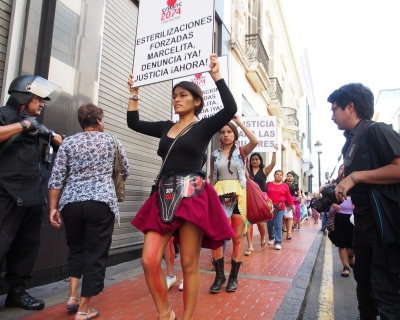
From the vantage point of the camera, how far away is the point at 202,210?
2492mm

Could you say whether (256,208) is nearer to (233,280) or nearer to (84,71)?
(233,280)

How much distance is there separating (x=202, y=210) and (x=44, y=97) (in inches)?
75.4

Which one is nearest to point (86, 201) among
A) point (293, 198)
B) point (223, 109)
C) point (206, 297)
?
point (223, 109)

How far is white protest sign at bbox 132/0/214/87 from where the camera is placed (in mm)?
3578

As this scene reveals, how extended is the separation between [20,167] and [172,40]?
1979 mm

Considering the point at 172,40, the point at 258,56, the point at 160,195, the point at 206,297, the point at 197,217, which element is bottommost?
the point at 206,297

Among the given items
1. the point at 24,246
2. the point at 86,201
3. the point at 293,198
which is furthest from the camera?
the point at 293,198

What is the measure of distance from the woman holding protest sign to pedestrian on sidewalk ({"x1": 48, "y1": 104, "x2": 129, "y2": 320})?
2.09ft

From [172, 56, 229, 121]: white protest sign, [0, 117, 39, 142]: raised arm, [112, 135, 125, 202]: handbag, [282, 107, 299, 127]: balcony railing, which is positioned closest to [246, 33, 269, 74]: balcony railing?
[172, 56, 229, 121]: white protest sign

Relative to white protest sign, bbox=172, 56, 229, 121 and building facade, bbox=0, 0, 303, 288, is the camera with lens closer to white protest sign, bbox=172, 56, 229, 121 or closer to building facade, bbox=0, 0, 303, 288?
white protest sign, bbox=172, 56, 229, 121

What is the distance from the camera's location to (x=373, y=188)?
2486mm

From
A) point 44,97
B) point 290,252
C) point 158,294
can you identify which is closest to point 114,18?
point 44,97

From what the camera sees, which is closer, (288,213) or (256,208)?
(256,208)

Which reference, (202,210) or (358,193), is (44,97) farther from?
(358,193)
